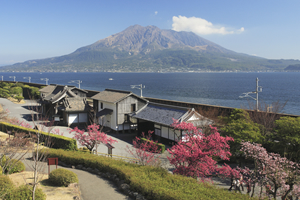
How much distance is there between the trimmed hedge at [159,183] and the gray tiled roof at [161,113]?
11.7 metres

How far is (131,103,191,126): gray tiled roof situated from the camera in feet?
89.1

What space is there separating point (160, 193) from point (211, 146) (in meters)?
5.21

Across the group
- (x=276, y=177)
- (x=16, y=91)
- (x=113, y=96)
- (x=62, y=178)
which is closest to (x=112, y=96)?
(x=113, y=96)

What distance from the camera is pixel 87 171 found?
17328 millimetres

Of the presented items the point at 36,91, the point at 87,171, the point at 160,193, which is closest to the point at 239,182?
the point at 160,193

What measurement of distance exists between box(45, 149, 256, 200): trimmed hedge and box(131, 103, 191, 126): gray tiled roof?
38.2ft

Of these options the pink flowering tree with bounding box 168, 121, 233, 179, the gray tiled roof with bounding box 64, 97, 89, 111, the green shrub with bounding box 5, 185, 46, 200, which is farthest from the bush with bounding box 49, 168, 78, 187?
the gray tiled roof with bounding box 64, 97, 89, 111

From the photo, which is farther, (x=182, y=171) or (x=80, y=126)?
(x=80, y=126)

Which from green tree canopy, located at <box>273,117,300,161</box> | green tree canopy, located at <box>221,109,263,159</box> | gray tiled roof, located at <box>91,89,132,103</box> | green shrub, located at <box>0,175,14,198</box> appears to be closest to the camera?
green shrub, located at <box>0,175,14,198</box>

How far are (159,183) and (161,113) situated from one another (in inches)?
672

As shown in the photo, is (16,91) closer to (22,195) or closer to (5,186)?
(5,186)

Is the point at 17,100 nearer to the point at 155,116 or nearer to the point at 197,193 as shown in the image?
the point at 155,116

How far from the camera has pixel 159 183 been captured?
40.8ft

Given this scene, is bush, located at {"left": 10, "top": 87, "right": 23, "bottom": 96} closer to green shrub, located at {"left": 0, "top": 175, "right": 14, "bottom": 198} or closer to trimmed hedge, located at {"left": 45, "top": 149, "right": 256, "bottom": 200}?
trimmed hedge, located at {"left": 45, "top": 149, "right": 256, "bottom": 200}
